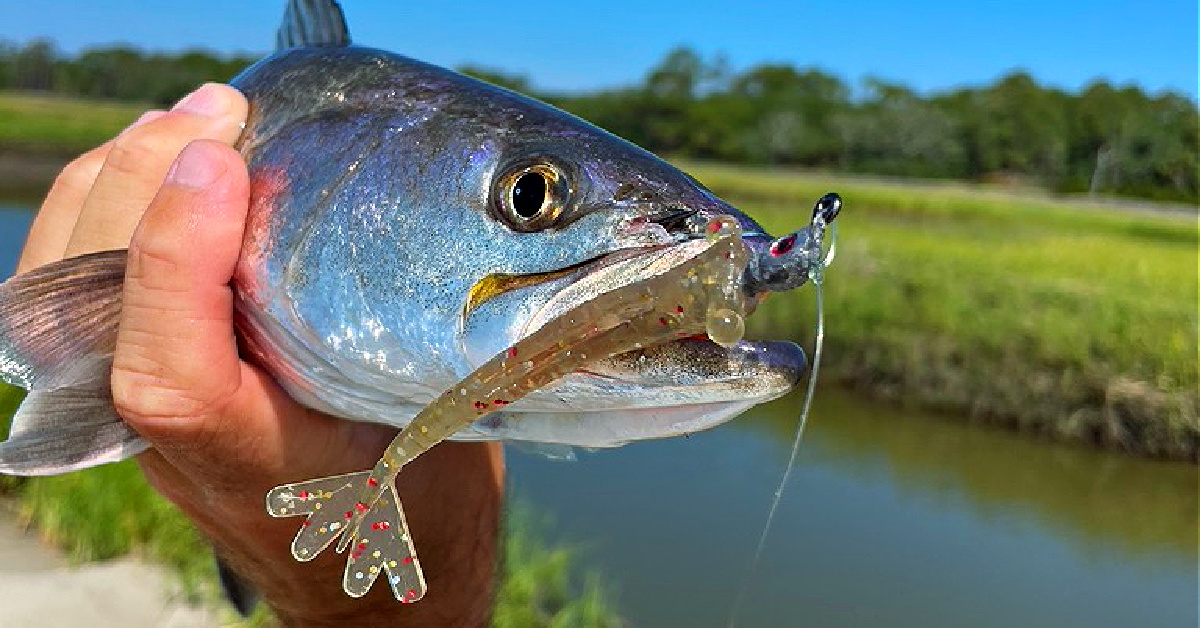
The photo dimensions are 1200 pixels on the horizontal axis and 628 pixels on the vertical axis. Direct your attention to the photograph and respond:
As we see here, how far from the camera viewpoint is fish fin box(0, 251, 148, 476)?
1414 mm

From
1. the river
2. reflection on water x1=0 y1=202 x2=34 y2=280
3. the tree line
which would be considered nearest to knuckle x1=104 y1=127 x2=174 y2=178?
the river

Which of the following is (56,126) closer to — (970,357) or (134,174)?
(970,357)

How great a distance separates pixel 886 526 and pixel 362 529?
324 inches

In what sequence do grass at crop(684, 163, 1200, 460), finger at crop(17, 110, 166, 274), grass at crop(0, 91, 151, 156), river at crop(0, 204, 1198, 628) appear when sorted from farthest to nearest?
grass at crop(0, 91, 151, 156), grass at crop(684, 163, 1200, 460), river at crop(0, 204, 1198, 628), finger at crop(17, 110, 166, 274)

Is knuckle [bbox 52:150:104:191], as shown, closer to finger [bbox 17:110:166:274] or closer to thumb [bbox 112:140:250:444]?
finger [bbox 17:110:166:274]

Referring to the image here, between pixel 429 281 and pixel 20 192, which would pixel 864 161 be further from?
pixel 429 281

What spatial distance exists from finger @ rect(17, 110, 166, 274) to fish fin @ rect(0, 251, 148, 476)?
0.32m

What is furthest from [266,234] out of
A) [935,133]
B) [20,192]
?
[935,133]

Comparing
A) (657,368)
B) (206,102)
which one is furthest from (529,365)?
(206,102)

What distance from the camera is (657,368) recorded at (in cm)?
100

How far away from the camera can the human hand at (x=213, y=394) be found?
4.49 feet

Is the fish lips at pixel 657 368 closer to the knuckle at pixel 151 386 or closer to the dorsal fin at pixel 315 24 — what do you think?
the knuckle at pixel 151 386

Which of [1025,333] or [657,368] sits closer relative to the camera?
[657,368]

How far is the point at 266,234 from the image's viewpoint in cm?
137
